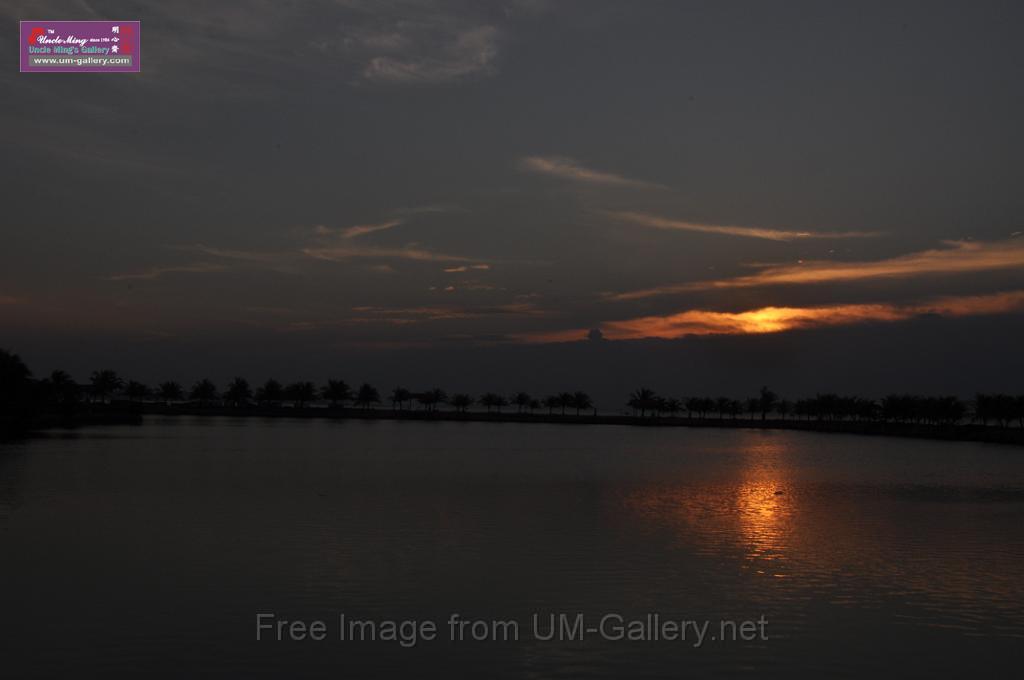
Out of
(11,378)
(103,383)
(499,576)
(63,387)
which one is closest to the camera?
(499,576)

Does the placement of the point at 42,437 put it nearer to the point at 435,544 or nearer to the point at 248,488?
the point at 248,488

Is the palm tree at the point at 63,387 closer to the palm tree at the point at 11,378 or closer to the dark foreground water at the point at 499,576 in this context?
the palm tree at the point at 11,378

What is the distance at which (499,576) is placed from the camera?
68.7 feet

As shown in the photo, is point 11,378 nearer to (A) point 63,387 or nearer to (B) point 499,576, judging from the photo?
(A) point 63,387

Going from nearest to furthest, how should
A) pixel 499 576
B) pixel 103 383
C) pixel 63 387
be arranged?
pixel 499 576, pixel 63 387, pixel 103 383

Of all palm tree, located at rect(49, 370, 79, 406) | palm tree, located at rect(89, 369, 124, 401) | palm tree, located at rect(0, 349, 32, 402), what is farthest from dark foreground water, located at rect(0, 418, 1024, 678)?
palm tree, located at rect(89, 369, 124, 401)

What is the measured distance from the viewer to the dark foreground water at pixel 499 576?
Answer: 14688 millimetres

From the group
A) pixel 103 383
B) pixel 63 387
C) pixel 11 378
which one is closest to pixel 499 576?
pixel 11 378

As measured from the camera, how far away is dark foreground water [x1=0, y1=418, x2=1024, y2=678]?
1469 centimetres

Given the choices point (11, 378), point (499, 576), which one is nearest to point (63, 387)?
point (11, 378)

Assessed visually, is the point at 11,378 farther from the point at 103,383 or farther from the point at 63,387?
the point at 103,383

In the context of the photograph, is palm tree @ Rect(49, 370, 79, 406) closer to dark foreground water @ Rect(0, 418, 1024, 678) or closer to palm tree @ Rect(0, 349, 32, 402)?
palm tree @ Rect(0, 349, 32, 402)

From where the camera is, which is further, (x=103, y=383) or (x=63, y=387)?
(x=103, y=383)

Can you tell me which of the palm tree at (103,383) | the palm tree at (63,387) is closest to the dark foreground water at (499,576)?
the palm tree at (63,387)
